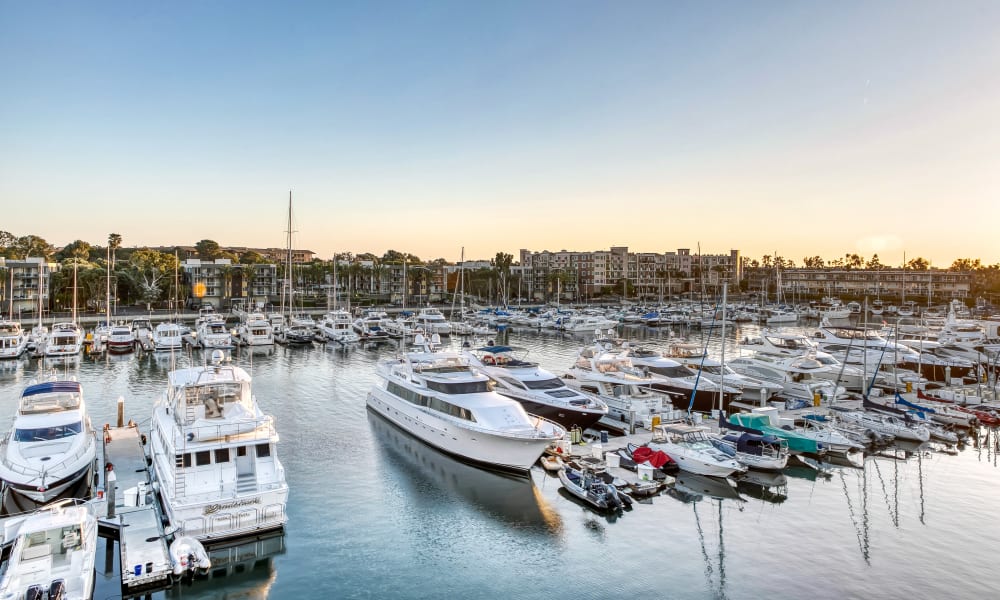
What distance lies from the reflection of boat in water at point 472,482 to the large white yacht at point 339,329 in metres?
42.3

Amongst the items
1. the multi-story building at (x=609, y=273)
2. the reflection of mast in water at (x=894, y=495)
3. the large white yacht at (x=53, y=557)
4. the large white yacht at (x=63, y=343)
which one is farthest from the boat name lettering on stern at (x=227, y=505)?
the multi-story building at (x=609, y=273)

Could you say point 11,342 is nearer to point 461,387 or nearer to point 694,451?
point 461,387

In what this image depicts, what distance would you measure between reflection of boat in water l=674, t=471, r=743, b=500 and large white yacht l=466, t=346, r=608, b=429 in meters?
6.28

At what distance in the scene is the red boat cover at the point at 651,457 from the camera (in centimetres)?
2631

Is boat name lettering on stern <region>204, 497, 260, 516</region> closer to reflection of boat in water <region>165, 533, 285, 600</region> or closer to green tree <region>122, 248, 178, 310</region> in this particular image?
reflection of boat in water <region>165, 533, 285, 600</region>

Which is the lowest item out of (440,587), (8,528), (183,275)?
(440,587)

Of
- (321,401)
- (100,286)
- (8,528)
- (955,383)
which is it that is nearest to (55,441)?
(8,528)

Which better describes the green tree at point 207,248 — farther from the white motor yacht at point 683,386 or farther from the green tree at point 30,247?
the white motor yacht at point 683,386

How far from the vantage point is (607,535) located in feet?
67.5

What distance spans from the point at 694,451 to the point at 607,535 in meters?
7.85

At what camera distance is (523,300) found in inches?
6339

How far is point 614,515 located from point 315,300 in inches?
4567

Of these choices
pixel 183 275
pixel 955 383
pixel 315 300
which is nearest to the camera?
pixel 955 383

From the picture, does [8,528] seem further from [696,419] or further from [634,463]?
[696,419]
